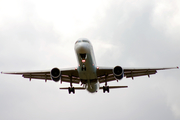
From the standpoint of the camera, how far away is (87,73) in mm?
25688

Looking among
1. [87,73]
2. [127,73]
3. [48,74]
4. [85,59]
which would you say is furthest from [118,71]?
[48,74]

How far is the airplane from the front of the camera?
2420 cm

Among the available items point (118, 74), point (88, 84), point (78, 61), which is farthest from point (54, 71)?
point (118, 74)

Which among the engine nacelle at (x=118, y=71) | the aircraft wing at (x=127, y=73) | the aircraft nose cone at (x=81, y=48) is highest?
the aircraft nose cone at (x=81, y=48)

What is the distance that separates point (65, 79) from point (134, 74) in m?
8.20

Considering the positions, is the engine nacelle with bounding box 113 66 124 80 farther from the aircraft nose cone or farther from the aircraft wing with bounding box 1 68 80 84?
the aircraft wing with bounding box 1 68 80 84

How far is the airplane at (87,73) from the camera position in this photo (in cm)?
2420

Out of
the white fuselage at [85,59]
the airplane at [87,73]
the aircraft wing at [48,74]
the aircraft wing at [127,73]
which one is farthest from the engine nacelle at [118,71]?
the aircraft wing at [48,74]

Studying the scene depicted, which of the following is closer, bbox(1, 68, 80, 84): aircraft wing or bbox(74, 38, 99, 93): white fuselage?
bbox(74, 38, 99, 93): white fuselage

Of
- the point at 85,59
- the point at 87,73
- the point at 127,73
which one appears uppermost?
the point at 85,59

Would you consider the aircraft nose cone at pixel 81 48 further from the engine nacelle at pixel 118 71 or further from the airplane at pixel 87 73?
the engine nacelle at pixel 118 71

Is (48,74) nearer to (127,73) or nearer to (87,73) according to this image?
(87,73)

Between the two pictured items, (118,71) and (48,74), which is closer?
(118,71)

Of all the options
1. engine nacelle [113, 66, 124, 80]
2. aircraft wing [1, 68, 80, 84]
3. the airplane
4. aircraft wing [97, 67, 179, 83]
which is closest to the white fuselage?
the airplane
